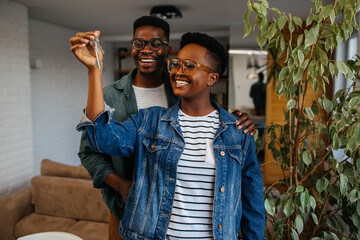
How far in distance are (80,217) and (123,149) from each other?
2.16 meters

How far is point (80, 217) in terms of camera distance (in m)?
2.91

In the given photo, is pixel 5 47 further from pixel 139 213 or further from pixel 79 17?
pixel 139 213

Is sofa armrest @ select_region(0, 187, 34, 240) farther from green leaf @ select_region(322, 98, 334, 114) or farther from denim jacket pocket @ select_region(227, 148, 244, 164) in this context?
green leaf @ select_region(322, 98, 334, 114)

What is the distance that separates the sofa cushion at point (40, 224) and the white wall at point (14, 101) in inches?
34.2

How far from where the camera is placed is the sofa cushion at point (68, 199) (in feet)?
9.20

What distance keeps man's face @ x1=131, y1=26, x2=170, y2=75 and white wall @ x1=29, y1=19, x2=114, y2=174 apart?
13.1 feet

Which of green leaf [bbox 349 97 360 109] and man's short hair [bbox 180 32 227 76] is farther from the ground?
man's short hair [bbox 180 32 227 76]

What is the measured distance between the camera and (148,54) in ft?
4.11

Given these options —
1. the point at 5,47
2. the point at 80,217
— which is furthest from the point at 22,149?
the point at 80,217

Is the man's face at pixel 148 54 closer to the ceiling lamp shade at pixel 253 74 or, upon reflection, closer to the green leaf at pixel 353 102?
the green leaf at pixel 353 102

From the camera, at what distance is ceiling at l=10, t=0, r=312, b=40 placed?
12.5 ft

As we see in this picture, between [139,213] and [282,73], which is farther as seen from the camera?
[282,73]

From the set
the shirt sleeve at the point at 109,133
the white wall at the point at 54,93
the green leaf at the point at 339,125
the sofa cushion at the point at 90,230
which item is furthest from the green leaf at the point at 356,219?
the white wall at the point at 54,93

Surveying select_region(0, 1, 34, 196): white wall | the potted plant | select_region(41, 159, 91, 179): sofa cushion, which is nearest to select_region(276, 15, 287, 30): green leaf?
the potted plant
